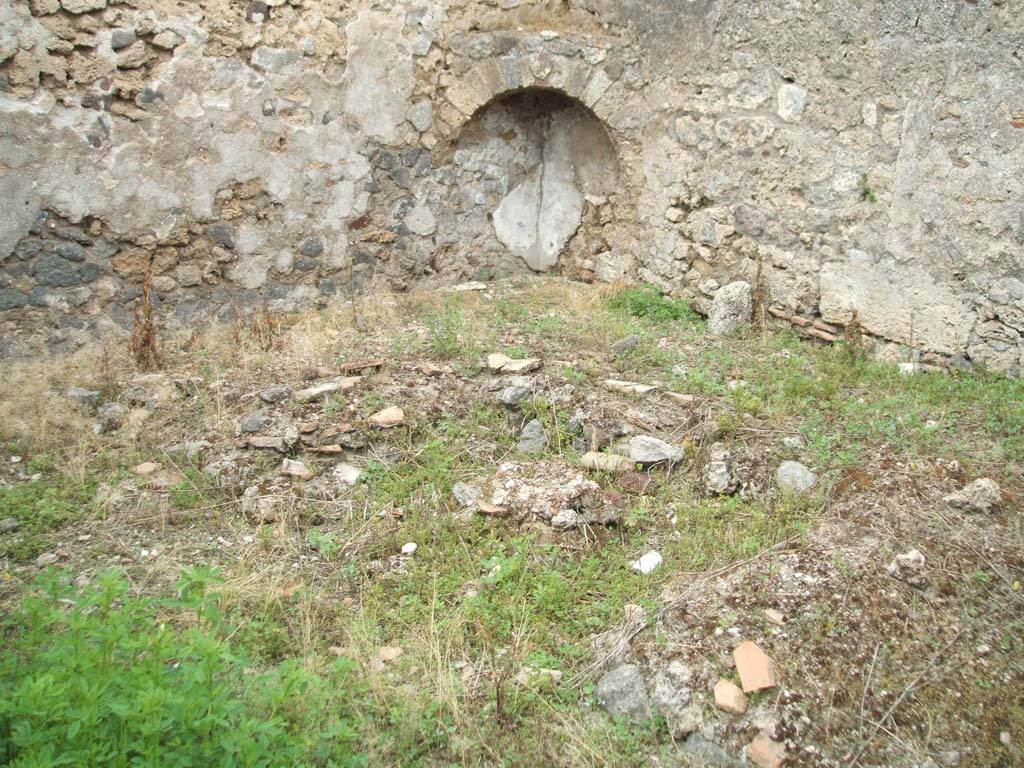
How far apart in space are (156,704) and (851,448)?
10.1ft

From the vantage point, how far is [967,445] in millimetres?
3877

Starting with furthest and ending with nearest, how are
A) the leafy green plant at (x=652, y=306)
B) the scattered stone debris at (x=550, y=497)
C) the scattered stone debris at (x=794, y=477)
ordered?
the leafy green plant at (x=652, y=306) < the scattered stone debris at (x=794, y=477) < the scattered stone debris at (x=550, y=497)

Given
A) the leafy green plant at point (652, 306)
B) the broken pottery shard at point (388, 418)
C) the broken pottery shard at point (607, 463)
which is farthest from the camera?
the leafy green plant at point (652, 306)

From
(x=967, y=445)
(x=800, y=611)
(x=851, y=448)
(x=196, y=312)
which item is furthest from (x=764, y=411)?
(x=196, y=312)

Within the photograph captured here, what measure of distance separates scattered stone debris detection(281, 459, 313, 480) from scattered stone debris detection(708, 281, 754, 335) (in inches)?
113

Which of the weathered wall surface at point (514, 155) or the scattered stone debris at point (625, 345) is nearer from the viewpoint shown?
the weathered wall surface at point (514, 155)

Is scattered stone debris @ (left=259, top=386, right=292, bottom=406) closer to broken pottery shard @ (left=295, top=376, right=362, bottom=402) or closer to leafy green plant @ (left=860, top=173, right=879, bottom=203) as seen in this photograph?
broken pottery shard @ (left=295, top=376, right=362, bottom=402)

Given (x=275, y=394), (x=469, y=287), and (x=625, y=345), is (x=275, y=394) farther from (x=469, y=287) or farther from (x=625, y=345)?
(x=469, y=287)

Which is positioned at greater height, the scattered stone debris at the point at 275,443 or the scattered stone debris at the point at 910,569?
the scattered stone debris at the point at 910,569

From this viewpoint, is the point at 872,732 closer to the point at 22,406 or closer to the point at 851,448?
the point at 851,448

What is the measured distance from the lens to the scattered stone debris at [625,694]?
2709mm

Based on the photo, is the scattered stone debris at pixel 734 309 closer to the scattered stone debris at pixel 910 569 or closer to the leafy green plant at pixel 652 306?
the leafy green plant at pixel 652 306

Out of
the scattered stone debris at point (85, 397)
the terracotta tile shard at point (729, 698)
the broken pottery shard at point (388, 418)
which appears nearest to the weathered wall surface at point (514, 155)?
the scattered stone debris at point (85, 397)

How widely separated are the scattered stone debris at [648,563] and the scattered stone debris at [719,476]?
1.62ft
